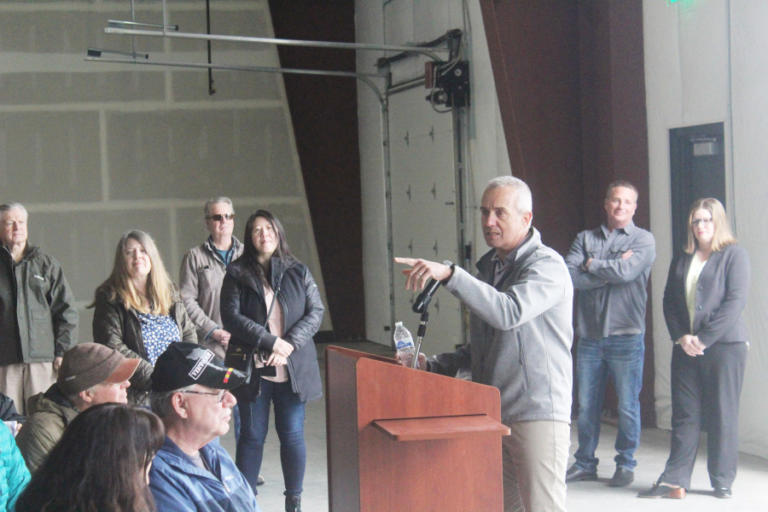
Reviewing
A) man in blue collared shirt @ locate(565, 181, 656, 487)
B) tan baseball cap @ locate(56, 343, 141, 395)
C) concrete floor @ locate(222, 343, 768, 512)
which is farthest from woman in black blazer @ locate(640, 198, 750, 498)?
tan baseball cap @ locate(56, 343, 141, 395)

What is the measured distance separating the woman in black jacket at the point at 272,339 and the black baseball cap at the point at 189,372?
1867 mm

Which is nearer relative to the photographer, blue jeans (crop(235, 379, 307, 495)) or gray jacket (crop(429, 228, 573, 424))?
gray jacket (crop(429, 228, 573, 424))

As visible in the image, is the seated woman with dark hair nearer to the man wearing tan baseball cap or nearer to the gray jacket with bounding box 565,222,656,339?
the man wearing tan baseball cap

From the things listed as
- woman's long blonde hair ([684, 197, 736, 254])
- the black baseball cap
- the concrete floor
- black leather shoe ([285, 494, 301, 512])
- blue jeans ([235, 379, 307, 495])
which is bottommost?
the concrete floor

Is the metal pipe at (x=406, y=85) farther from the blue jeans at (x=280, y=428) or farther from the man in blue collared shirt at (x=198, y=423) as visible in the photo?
the man in blue collared shirt at (x=198, y=423)

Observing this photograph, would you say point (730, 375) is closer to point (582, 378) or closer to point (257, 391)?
point (582, 378)

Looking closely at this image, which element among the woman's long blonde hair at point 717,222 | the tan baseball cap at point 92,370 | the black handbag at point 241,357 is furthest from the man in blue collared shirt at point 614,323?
the tan baseball cap at point 92,370

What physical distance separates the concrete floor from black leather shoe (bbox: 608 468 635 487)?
0.11 feet

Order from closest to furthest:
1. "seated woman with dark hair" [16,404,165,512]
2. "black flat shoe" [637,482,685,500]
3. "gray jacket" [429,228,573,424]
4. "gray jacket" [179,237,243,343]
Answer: "seated woman with dark hair" [16,404,165,512], "gray jacket" [429,228,573,424], "black flat shoe" [637,482,685,500], "gray jacket" [179,237,243,343]

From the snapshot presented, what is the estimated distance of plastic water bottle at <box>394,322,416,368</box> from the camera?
3057 millimetres

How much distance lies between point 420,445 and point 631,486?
267 cm

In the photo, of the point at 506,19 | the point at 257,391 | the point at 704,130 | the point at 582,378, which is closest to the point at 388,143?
the point at 506,19

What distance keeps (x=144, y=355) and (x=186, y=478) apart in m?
2.15

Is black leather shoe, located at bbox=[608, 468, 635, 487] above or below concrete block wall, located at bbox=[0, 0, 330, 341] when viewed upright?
below
